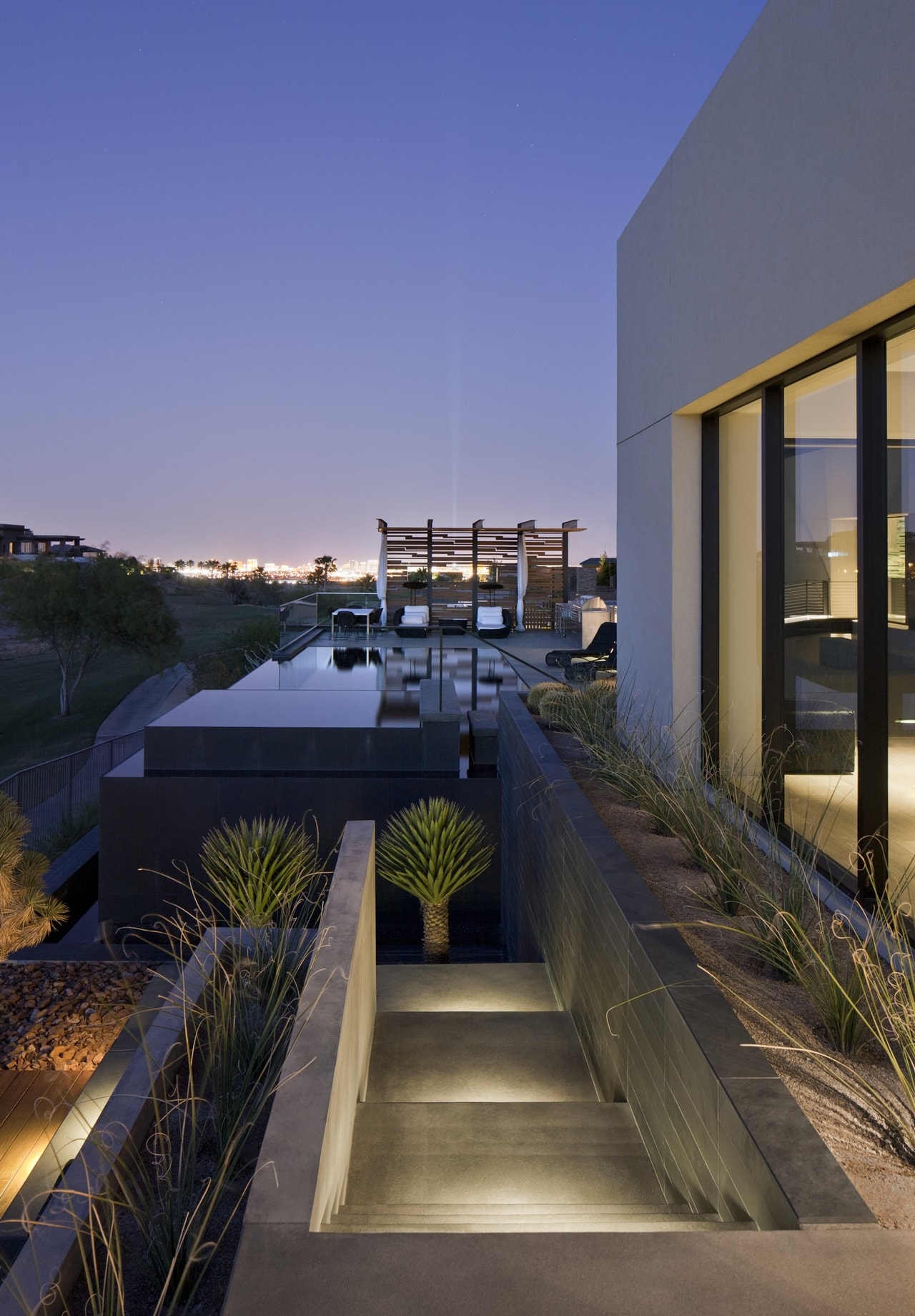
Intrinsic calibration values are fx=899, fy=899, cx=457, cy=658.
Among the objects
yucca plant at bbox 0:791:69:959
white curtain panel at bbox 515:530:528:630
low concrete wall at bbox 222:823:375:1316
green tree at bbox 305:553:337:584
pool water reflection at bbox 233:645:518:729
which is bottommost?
yucca plant at bbox 0:791:69:959

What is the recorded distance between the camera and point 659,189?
19.5 ft

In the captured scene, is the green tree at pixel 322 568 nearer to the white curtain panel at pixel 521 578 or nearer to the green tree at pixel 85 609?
the green tree at pixel 85 609

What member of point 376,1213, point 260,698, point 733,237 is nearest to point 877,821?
point 376,1213

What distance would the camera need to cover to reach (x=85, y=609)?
90.5ft

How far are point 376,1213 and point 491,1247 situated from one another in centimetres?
87

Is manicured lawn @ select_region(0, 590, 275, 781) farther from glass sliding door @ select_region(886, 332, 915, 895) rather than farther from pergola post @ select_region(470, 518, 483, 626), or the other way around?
glass sliding door @ select_region(886, 332, 915, 895)

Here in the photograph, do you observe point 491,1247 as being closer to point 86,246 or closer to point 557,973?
point 557,973

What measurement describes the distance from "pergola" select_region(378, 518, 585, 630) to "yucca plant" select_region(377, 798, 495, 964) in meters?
15.4

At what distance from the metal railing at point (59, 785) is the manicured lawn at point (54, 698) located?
12.8 meters

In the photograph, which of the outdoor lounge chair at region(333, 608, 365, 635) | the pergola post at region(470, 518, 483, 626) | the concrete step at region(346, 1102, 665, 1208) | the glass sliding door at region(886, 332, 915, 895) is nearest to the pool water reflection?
the outdoor lounge chair at region(333, 608, 365, 635)

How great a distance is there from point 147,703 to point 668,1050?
29679 mm

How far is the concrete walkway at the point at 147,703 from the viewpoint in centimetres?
2686

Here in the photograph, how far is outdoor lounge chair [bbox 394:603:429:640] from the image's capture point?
18328mm

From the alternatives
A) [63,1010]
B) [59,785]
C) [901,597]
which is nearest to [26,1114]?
[63,1010]
